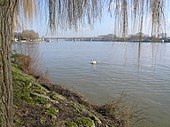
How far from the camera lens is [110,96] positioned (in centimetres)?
1197

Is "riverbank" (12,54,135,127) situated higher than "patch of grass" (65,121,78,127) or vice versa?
"riverbank" (12,54,135,127)

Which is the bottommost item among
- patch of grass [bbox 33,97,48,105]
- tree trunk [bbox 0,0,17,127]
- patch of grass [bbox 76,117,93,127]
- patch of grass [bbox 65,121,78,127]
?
patch of grass [bbox 76,117,93,127]

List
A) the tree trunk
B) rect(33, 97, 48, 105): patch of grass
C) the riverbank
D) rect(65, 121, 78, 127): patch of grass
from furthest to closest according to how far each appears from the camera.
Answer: rect(33, 97, 48, 105): patch of grass
rect(65, 121, 78, 127): patch of grass
the riverbank
the tree trunk

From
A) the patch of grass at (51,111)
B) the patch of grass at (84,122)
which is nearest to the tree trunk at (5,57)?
the patch of grass at (51,111)

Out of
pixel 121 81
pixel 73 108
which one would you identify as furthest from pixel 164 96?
pixel 73 108

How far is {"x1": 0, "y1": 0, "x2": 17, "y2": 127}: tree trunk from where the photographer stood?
144cm

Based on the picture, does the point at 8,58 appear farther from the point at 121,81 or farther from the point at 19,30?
the point at 121,81

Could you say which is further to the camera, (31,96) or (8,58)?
(31,96)

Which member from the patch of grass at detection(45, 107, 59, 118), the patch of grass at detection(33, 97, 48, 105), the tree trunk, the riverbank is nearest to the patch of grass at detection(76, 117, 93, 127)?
the riverbank

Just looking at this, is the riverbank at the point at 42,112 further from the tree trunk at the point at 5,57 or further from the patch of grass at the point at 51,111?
the tree trunk at the point at 5,57

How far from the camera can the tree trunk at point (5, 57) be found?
→ 1440 mm

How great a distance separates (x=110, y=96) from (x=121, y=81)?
13.6 ft

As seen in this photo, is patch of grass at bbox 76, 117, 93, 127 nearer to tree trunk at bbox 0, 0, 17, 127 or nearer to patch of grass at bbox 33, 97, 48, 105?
patch of grass at bbox 33, 97, 48, 105

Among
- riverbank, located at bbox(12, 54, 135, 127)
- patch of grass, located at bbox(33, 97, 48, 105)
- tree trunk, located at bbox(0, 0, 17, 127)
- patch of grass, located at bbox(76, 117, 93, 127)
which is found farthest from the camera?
patch of grass, located at bbox(33, 97, 48, 105)
